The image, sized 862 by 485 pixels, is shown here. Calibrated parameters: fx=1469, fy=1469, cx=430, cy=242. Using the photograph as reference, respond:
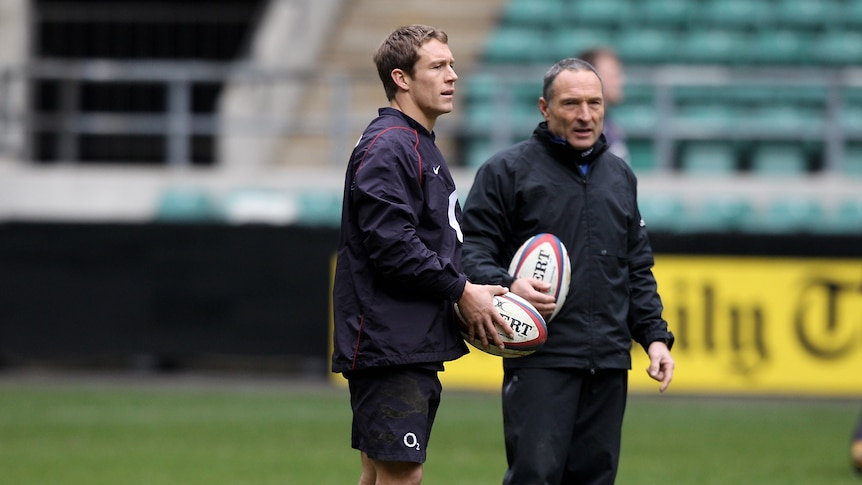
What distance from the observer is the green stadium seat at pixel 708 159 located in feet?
52.2

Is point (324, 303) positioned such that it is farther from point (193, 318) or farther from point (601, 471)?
point (601, 471)

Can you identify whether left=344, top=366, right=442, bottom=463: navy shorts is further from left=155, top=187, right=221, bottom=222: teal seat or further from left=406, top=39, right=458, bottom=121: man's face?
left=155, top=187, right=221, bottom=222: teal seat

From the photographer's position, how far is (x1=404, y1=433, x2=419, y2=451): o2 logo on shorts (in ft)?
16.8

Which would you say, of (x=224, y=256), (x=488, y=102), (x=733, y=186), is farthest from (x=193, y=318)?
(x=733, y=186)

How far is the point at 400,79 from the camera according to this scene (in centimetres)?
528

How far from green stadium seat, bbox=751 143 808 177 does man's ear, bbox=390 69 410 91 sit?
36.6ft

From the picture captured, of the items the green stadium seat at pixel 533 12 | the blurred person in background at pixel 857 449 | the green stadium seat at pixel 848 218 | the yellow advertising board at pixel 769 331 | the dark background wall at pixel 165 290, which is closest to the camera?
the blurred person in background at pixel 857 449

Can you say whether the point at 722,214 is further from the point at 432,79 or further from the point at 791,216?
the point at 432,79

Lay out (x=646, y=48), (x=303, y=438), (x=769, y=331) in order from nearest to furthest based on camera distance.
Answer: (x=303, y=438) → (x=769, y=331) → (x=646, y=48)

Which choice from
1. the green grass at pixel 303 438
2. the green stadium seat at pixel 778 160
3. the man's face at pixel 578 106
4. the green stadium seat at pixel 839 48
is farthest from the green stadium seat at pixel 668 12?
the man's face at pixel 578 106

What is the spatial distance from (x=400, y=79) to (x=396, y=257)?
27.1 inches

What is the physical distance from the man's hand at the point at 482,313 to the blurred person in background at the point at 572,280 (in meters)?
0.38

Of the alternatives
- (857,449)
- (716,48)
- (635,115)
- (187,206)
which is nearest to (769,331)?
(635,115)

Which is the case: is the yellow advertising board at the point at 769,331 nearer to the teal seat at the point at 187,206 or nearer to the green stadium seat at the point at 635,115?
the green stadium seat at the point at 635,115
